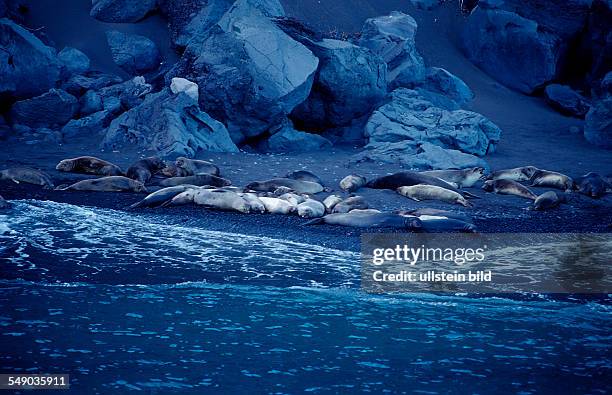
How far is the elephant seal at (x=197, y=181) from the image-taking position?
1088 cm

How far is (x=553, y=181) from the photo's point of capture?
1212 cm

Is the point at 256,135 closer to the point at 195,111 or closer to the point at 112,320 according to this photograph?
the point at 195,111

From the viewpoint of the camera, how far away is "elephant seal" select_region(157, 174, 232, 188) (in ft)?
35.7

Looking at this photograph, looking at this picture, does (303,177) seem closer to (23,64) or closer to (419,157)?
(419,157)

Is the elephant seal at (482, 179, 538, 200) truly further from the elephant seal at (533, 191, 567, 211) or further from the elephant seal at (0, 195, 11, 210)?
the elephant seal at (0, 195, 11, 210)

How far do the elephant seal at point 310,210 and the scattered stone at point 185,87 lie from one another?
5.84 meters

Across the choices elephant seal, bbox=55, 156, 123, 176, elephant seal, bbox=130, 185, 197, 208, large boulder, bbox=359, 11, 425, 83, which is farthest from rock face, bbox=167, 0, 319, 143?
elephant seal, bbox=130, 185, 197, 208

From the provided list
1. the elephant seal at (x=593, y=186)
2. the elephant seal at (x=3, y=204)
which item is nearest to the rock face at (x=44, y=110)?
the elephant seal at (x=3, y=204)

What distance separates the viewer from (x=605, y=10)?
864 inches

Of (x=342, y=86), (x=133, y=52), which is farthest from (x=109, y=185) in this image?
(x=133, y=52)

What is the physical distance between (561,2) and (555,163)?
1035 cm

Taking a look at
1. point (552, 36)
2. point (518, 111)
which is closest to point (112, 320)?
point (518, 111)

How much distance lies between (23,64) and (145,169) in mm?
6196
